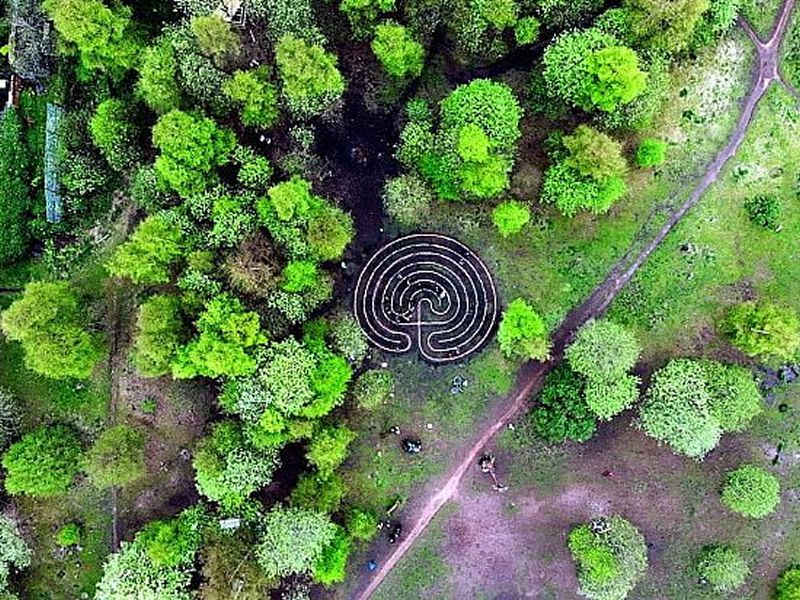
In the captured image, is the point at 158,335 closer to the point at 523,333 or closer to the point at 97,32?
the point at 97,32

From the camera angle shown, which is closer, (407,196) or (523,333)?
(523,333)

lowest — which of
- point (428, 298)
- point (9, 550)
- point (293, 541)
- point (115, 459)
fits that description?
point (9, 550)

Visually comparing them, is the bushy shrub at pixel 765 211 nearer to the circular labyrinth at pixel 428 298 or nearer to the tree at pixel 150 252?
the circular labyrinth at pixel 428 298

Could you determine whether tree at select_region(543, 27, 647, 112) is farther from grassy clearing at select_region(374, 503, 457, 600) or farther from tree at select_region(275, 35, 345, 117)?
grassy clearing at select_region(374, 503, 457, 600)

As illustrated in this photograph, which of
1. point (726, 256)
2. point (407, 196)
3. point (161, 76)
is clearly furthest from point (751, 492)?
point (161, 76)

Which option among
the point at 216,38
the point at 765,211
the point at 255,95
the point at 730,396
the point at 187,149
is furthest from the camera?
the point at 765,211

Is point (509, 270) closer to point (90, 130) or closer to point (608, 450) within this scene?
point (608, 450)
